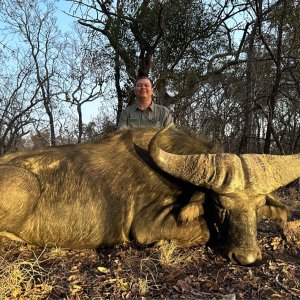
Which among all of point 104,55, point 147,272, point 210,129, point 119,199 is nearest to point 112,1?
point 104,55

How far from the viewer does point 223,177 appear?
3553mm

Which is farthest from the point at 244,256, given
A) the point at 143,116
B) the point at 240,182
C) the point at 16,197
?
the point at 143,116

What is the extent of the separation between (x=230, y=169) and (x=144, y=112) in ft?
9.73

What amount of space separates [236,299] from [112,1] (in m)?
12.2

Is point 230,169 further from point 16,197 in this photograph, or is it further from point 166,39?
point 166,39

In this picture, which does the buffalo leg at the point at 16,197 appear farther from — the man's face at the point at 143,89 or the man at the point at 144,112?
the man's face at the point at 143,89

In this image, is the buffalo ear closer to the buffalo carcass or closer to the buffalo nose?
the buffalo carcass

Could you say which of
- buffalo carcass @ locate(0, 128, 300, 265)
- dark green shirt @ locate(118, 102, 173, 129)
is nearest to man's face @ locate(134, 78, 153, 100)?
dark green shirt @ locate(118, 102, 173, 129)

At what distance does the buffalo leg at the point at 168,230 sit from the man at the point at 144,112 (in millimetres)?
2433

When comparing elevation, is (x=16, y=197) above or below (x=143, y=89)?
below

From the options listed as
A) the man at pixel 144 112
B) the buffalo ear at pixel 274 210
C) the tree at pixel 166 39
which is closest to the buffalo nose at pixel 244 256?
the buffalo ear at pixel 274 210

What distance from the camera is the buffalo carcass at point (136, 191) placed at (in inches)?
139

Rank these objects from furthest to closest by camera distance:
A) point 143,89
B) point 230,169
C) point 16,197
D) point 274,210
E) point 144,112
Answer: point 144,112
point 143,89
point 274,210
point 16,197
point 230,169

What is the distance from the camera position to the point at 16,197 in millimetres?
3828
